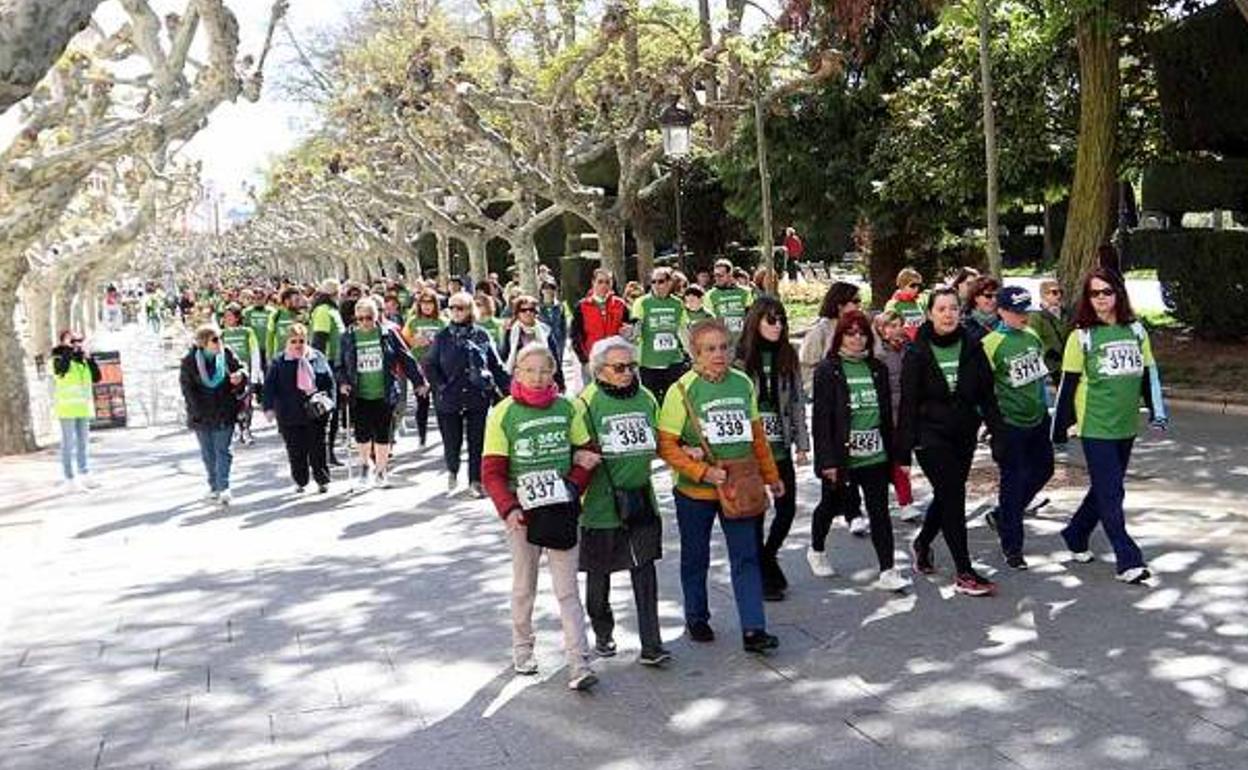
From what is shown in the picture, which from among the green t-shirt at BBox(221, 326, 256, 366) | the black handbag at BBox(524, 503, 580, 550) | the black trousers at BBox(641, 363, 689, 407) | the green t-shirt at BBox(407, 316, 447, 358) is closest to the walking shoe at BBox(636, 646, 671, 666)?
the black handbag at BBox(524, 503, 580, 550)

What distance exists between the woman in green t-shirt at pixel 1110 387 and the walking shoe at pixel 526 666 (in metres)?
3.06

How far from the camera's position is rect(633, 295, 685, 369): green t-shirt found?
13227 mm

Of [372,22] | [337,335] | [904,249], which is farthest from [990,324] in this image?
[372,22]

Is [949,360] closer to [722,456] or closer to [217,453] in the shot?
[722,456]

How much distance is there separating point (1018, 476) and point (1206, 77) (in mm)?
12084

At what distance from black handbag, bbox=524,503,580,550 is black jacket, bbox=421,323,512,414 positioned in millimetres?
5345

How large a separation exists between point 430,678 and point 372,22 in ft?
117

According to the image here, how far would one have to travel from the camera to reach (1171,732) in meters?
5.44

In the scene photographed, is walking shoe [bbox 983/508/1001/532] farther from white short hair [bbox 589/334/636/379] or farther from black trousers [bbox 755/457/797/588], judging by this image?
white short hair [bbox 589/334/636/379]

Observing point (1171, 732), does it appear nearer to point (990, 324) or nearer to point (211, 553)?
point (990, 324)

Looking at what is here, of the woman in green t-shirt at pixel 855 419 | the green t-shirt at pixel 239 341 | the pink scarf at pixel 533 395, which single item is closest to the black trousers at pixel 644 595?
the pink scarf at pixel 533 395

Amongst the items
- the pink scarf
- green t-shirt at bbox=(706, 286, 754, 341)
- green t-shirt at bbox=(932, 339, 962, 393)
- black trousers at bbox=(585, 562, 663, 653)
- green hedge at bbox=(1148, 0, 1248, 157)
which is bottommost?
black trousers at bbox=(585, 562, 663, 653)

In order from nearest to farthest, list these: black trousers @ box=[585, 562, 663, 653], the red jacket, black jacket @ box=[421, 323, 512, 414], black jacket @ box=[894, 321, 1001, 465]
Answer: black trousers @ box=[585, 562, 663, 653] → black jacket @ box=[894, 321, 1001, 465] → black jacket @ box=[421, 323, 512, 414] → the red jacket

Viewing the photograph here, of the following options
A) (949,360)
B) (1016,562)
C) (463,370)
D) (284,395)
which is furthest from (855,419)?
(284,395)
